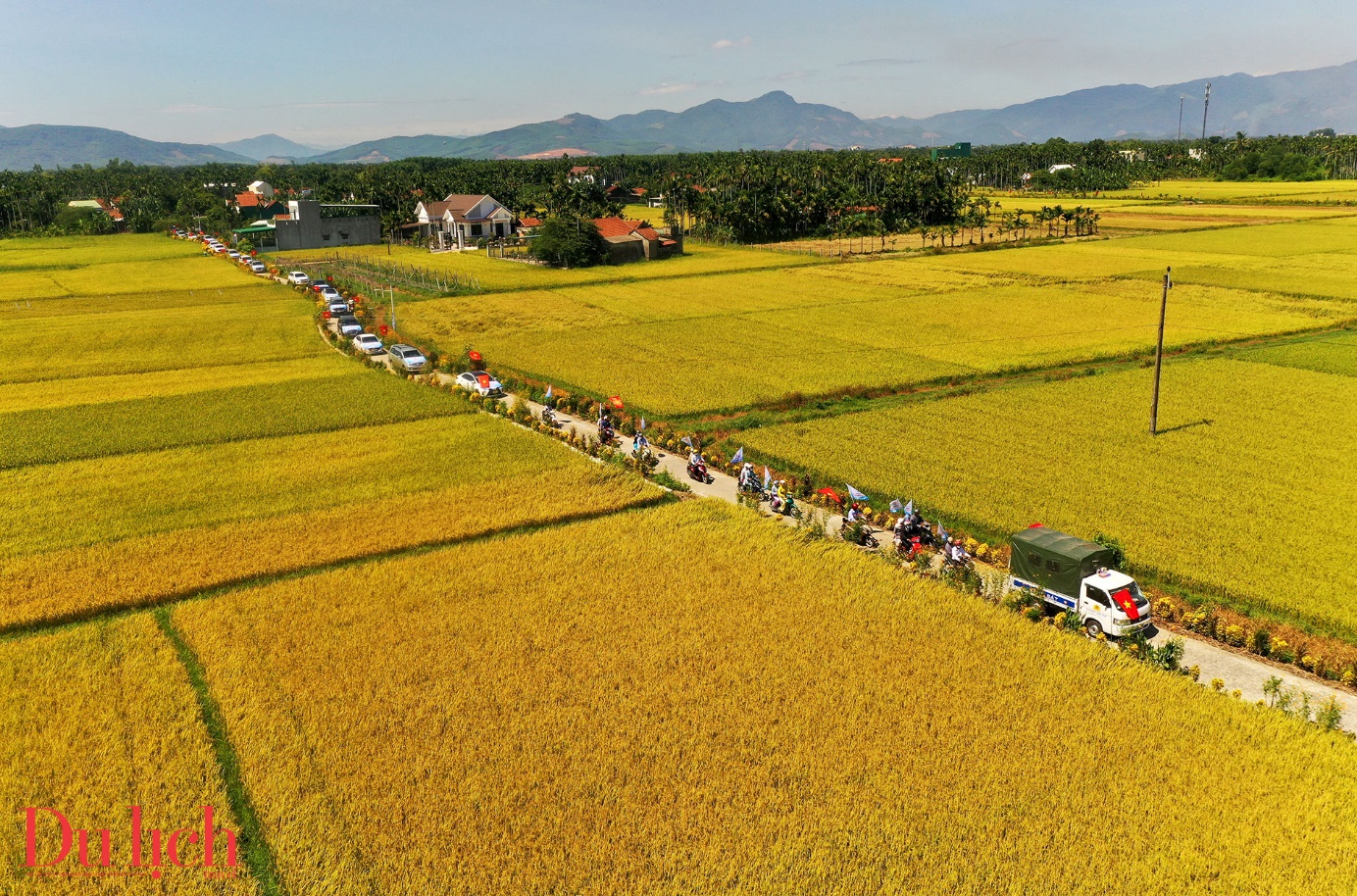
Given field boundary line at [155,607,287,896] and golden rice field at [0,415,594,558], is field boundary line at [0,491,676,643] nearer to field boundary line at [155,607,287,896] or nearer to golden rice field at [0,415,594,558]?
field boundary line at [155,607,287,896]

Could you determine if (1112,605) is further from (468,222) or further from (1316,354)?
(468,222)

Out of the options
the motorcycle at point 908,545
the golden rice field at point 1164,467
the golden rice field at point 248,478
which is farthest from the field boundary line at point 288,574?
the golden rice field at point 1164,467

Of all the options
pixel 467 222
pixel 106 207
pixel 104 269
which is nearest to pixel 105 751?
pixel 467 222

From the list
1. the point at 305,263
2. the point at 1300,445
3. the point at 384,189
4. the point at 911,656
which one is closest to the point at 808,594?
the point at 911,656

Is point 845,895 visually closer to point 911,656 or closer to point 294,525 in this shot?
point 911,656

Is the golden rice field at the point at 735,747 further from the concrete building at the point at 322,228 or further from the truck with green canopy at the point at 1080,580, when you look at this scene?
the concrete building at the point at 322,228

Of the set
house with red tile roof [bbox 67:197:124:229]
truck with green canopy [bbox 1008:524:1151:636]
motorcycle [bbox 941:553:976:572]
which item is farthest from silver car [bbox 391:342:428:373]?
house with red tile roof [bbox 67:197:124:229]
